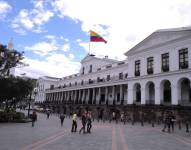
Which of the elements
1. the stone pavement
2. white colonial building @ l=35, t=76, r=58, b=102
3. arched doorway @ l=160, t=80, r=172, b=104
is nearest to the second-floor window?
arched doorway @ l=160, t=80, r=172, b=104

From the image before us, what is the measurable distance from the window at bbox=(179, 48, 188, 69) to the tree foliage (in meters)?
20.5

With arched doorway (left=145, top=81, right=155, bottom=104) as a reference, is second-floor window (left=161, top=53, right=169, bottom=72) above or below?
above

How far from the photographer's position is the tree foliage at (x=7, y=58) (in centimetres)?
2763

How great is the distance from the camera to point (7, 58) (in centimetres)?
2794

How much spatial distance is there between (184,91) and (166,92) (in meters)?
2.82

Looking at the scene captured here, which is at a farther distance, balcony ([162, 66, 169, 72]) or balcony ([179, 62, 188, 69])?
balcony ([162, 66, 169, 72])

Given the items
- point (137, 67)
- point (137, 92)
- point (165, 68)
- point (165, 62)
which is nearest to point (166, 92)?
point (165, 68)

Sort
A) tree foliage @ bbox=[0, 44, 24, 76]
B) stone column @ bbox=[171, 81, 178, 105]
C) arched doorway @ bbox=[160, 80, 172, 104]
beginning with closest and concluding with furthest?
1. tree foliage @ bbox=[0, 44, 24, 76]
2. stone column @ bbox=[171, 81, 178, 105]
3. arched doorway @ bbox=[160, 80, 172, 104]

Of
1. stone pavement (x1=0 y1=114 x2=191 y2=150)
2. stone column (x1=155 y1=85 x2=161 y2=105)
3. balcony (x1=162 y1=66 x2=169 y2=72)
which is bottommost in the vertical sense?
stone pavement (x1=0 y1=114 x2=191 y2=150)

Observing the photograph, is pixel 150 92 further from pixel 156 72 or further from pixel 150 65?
pixel 150 65

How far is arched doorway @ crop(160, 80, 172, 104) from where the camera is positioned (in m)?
33.2

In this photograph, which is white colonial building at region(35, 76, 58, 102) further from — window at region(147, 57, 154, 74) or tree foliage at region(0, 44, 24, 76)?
tree foliage at region(0, 44, 24, 76)

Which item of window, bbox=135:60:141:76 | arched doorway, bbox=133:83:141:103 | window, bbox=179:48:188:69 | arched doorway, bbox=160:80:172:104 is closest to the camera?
window, bbox=179:48:188:69

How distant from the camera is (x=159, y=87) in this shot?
33.7 metres
